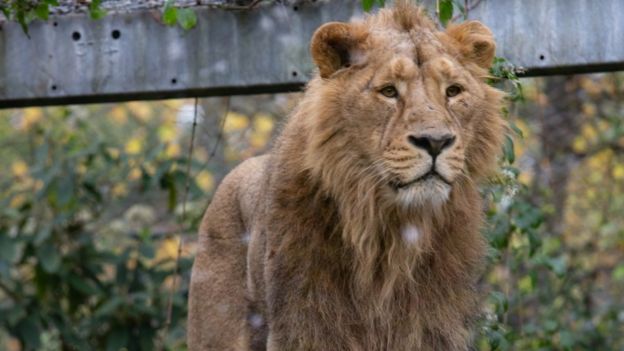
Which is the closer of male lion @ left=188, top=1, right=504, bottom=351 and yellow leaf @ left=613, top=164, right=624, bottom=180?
male lion @ left=188, top=1, right=504, bottom=351

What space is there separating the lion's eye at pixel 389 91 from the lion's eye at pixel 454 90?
182 millimetres

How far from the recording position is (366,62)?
3.82 metres

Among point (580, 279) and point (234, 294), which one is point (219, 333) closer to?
point (234, 294)

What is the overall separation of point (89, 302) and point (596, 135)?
3.66 metres

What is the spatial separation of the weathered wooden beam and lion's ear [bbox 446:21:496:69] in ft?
3.15

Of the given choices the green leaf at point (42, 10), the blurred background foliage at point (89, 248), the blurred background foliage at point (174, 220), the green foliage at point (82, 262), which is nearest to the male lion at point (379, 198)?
the green leaf at point (42, 10)

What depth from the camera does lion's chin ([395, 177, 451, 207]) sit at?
357 cm

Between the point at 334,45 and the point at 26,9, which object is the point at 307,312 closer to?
the point at 334,45

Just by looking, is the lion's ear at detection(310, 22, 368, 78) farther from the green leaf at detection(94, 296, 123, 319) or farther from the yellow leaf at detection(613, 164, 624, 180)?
the yellow leaf at detection(613, 164, 624, 180)

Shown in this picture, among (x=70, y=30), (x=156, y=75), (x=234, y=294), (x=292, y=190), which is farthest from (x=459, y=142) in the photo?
(x=70, y=30)

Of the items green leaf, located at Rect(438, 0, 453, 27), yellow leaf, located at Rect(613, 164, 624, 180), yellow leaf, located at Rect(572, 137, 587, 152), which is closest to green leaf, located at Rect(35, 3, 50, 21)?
green leaf, located at Rect(438, 0, 453, 27)

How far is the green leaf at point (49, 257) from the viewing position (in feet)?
22.6

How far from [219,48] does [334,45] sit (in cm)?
140

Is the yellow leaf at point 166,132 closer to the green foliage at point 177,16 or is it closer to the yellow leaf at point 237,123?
the yellow leaf at point 237,123
